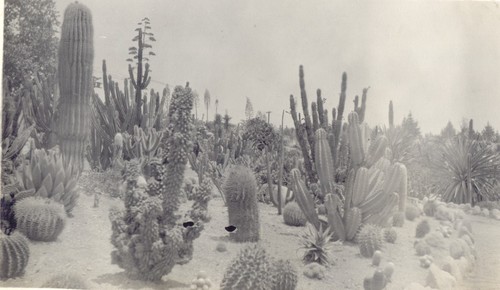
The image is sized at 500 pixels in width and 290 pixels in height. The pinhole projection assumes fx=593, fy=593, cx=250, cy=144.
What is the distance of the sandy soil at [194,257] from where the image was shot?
316 inches

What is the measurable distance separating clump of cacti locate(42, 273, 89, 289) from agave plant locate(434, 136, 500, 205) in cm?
602

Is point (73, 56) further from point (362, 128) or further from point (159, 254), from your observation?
point (362, 128)

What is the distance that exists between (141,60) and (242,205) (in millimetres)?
2795

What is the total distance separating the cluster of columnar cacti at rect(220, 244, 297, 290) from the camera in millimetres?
7598

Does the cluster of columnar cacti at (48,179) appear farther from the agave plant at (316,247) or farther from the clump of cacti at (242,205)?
the agave plant at (316,247)

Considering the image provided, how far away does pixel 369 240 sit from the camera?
28.3ft

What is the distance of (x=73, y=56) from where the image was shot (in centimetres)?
940

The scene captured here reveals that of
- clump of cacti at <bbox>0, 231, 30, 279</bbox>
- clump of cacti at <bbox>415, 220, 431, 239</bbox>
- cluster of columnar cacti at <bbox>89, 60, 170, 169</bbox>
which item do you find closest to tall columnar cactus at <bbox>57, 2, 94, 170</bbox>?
cluster of columnar cacti at <bbox>89, 60, 170, 169</bbox>

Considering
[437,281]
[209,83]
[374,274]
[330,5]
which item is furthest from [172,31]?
[437,281]

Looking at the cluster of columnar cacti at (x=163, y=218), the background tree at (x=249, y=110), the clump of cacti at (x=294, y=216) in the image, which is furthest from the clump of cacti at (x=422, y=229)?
the cluster of columnar cacti at (x=163, y=218)

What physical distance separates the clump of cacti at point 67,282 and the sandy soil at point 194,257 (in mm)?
90

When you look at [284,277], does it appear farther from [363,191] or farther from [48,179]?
[48,179]

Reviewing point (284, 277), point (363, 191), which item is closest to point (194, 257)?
point (284, 277)

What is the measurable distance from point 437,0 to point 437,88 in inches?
51.1
